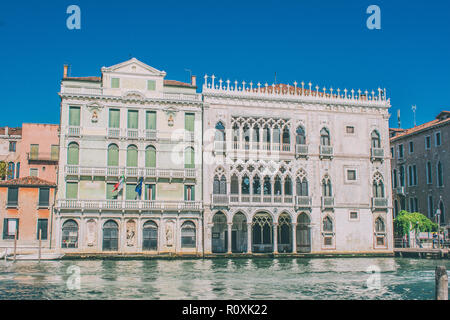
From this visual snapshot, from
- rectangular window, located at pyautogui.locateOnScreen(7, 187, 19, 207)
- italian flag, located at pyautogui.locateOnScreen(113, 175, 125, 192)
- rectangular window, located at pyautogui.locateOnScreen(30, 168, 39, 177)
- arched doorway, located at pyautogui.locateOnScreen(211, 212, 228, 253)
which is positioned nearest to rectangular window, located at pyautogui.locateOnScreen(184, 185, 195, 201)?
arched doorway, located at pyautogui.locateOnScreen(211, 212, 228, 253)

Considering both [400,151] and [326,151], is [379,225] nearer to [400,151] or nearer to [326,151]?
[326,151]

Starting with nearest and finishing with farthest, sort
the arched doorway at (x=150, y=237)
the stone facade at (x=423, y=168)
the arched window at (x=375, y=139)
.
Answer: the arched doorway at (x=150, y=237), the arched window at (x=375, y=139), the stone facade at (x=423, y=168)

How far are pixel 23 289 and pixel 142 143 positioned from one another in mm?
19262

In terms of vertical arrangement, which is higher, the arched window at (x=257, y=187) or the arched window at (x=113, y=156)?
the arched window at (x=113, y=156)

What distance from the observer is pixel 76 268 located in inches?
1150

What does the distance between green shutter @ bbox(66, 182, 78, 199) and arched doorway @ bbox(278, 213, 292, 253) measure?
1465 cm

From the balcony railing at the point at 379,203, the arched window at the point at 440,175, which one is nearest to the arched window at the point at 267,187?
the balcony railing at the point at 379,203

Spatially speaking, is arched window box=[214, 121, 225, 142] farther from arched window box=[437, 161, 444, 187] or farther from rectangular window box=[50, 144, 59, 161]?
arched window box=[437, 161, 444, 187]

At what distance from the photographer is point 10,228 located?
37406 millimetres

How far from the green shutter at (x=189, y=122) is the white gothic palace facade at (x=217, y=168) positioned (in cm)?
7

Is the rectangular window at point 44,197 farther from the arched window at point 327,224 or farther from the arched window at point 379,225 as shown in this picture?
the arched window at point 379,225

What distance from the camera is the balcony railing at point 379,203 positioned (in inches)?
1644
